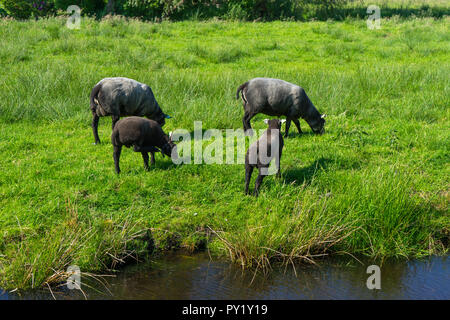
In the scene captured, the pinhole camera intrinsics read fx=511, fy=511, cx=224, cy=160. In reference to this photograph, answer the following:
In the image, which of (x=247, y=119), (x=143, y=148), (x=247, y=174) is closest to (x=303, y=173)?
(x=247, y=174)

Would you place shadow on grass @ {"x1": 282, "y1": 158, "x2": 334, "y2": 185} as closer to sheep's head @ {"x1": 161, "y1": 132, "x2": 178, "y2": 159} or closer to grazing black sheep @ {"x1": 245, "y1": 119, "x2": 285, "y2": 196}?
grazing black sheep @ {"x1": 245, "y1": 119, "x2": 285, "y2": 196}

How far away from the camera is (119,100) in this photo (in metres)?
8.48

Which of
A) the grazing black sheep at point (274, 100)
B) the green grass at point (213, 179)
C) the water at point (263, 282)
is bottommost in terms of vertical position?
the water at point (263, 282)

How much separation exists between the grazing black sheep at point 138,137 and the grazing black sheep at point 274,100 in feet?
6.84

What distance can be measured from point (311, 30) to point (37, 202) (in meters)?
16.5

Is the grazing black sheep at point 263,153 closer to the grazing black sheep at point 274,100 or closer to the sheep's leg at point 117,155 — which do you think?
the sheep's leg at point 117,155

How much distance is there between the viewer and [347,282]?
224 inches

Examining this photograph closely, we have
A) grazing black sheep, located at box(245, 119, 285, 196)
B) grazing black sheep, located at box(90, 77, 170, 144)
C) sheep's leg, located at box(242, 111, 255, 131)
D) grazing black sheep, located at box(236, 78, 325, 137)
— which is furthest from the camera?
sheep's leg, located at box(242, 111, 255, 131)

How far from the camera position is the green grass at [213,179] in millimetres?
6035

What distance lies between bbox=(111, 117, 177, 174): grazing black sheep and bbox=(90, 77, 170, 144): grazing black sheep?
4.26ft

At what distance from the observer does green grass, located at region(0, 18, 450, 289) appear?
6.04 meters

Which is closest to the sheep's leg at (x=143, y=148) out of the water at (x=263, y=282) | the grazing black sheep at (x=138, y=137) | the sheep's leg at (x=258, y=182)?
the grazing black sheep at (x=138, y=137)

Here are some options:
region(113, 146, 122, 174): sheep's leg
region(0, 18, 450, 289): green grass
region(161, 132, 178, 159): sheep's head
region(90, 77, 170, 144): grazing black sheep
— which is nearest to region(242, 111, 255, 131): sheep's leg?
region(0, 18, 450, 289): green grass
